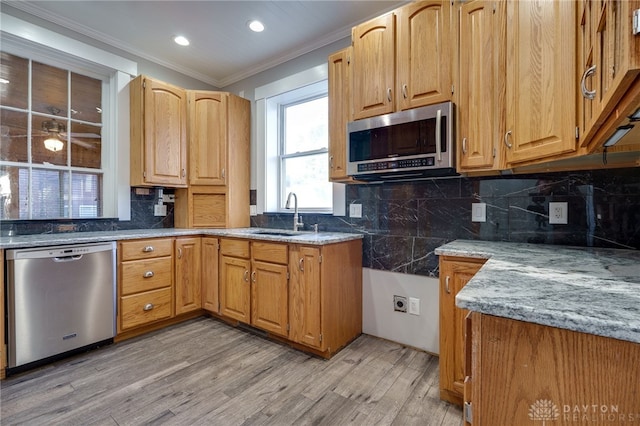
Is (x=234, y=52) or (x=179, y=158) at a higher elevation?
(x=234, y=52)

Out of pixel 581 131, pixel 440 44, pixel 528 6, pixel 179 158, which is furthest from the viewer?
pixel 179 158

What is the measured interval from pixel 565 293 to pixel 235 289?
2.44 m

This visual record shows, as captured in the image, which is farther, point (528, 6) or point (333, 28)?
point (333, 28)

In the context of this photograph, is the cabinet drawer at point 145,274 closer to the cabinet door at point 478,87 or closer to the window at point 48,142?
the window at point 48,142

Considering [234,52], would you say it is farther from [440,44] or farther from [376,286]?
[376,286]

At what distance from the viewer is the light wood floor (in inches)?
60.4

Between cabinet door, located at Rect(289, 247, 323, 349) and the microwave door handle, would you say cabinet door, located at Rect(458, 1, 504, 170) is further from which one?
cabinet door, located at Rect(289, 247, 323, 349)

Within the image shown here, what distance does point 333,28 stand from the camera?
2604 millimetres

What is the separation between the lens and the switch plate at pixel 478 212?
1.97 metres

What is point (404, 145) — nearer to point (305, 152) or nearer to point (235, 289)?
point (305, 152)

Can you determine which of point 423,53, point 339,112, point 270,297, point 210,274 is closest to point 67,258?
point 210,274

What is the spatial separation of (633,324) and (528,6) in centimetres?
158

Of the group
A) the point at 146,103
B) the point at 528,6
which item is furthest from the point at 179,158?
the point at 528,6

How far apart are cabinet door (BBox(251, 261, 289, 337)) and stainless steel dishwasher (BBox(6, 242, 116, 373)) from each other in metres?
1.12
